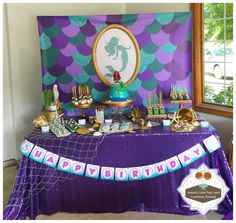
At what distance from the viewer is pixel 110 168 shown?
2217mm

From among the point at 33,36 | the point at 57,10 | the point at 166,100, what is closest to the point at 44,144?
the point at 166,100

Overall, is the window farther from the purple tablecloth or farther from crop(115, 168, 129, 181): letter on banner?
crop(115, 168, 129, 181): letter on banner

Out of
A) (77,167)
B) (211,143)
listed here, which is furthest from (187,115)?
(77,167)

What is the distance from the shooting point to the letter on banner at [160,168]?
7.25ft

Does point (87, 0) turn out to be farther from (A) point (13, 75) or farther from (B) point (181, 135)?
(B) point (181, 135)

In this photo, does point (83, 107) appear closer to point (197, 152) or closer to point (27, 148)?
point (27, 148)

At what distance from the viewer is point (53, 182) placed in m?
2.26

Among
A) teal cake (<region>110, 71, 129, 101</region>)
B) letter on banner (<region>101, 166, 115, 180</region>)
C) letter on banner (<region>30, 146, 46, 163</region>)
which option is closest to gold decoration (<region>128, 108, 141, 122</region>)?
teal cake (<region>110, 71, 129, 101</region>)

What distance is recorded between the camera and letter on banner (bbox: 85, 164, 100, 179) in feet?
7.28

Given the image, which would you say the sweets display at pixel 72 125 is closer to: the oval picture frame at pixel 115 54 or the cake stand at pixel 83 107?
the cake stand at pixel 83 107

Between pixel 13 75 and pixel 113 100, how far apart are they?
1391 millimetres

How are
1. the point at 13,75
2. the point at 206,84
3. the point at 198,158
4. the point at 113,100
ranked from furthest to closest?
1. the point at 13,75
2. the point at 206,84
3. the point at 113,100
4. the point at 198,158

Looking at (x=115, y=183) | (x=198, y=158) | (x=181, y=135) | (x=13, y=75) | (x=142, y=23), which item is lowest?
(x=115, y=183)

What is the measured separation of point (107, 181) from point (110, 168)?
113 mm
